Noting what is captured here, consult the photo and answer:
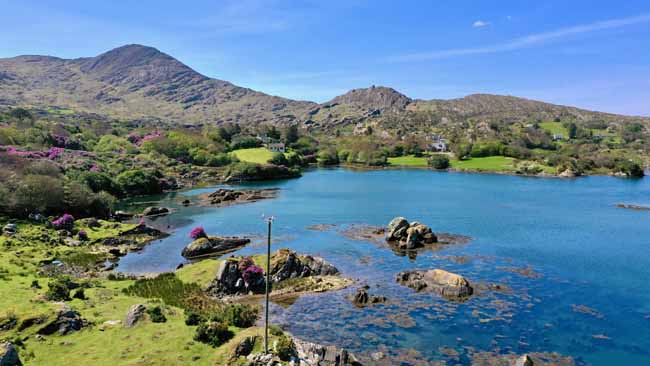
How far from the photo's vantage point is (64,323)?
95.8 feet

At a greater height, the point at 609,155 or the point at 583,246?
the point at 609,155

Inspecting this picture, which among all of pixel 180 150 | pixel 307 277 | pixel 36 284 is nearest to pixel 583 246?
pixel 307 277

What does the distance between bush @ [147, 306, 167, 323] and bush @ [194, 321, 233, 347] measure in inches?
164

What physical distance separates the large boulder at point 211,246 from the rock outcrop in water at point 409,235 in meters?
22.4

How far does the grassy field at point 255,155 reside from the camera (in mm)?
165200

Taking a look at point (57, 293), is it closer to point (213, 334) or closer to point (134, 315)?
point (134, 315)

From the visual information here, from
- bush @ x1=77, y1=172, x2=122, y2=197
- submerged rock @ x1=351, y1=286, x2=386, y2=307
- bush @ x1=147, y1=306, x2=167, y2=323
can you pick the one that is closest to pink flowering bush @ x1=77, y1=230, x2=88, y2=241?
bush @ x1=77, y1=172, x2=122, y2=197

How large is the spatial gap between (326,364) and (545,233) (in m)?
58.0

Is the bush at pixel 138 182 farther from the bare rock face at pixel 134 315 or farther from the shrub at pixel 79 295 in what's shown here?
the bare rock face at pixel 134 315

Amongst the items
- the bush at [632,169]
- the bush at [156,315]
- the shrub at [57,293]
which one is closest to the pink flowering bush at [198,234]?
the shrub at [57,293]

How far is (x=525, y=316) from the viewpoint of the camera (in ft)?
128

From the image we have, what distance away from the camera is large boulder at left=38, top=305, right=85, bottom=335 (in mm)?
28609

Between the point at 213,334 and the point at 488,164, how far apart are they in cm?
17707

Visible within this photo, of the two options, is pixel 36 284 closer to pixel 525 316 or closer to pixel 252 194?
pixel 525 316
